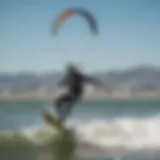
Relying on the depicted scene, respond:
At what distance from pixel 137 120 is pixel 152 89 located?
0.34 ft

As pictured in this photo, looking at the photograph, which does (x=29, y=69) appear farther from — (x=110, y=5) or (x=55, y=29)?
(x=110, y=5)

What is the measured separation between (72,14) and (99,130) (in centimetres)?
36

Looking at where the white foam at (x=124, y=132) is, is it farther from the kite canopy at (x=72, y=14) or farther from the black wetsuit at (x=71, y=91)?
the kite canopy at (x=72, y=14)

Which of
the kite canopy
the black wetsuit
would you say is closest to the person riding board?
the black wetsuit

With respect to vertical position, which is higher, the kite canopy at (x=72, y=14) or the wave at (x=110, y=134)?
the kite canopy at (x=72, y=14)

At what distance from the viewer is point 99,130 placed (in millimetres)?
1081

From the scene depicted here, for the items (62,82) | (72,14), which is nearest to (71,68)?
(62,82)

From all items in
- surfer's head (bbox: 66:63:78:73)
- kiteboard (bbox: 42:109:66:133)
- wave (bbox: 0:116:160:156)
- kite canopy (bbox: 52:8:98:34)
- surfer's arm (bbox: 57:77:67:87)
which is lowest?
wave (bbox: 0:116:160:156)

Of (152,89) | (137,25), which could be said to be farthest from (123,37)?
(152,89)

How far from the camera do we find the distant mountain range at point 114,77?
109 cm

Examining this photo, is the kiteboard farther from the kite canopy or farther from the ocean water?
the kite canopy

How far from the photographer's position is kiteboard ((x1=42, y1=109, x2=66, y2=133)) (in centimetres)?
108

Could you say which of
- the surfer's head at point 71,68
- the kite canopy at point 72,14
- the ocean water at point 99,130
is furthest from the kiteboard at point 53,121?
the kite canopy at point 72,14

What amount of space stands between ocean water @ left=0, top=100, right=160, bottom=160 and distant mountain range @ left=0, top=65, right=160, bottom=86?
6 cm
